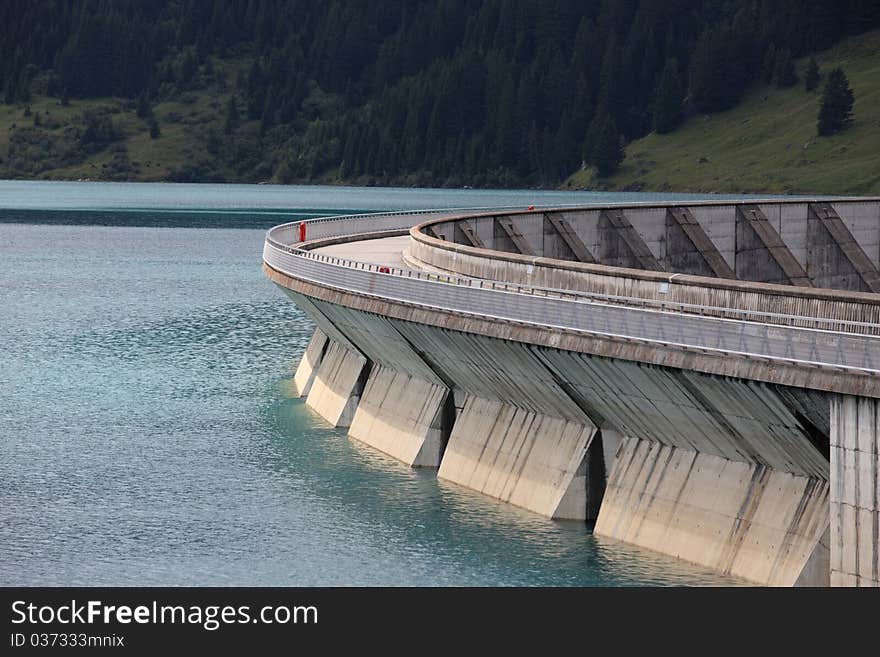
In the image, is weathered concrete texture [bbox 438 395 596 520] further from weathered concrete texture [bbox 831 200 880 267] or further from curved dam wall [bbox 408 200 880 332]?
weathered concrete texture [bbox 831 200 880 267]

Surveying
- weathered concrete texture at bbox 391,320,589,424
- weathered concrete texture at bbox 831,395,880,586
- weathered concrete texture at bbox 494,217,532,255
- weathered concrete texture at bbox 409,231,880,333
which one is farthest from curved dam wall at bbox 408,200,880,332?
weathered concrete texture at bbox 831,395,880,586

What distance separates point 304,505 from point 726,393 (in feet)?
46.6

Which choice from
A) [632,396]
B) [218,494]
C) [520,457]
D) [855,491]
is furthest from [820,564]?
[218,494]

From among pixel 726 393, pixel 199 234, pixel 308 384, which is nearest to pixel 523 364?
pixel 726 393

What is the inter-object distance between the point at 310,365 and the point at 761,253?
28.8 meters

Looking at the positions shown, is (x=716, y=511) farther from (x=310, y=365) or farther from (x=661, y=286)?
(x=310, y=365)

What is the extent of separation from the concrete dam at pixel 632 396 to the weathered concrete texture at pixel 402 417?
0.08m

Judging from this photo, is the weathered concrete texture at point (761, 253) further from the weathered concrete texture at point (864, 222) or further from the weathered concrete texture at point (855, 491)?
the weathered concrete texture at point (855, 491)

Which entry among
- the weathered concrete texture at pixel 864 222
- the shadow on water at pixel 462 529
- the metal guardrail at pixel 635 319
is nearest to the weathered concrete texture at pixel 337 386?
the shadow on water at pixel 462 529

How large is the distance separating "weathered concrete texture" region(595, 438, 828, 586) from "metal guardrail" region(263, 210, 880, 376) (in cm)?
311

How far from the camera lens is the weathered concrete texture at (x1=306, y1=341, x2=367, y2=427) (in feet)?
186

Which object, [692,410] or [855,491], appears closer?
[855,491]

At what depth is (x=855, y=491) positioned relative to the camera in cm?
3209

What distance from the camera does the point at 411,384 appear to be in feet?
170
